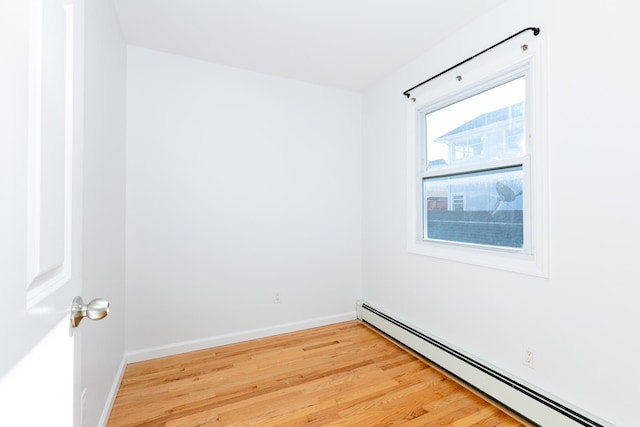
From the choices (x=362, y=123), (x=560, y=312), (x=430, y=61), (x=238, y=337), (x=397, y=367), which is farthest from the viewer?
(x=362, y=123)

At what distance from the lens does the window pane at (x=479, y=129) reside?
6.53ft

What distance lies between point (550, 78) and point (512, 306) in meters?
1.42

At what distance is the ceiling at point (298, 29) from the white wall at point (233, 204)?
0.80 ft

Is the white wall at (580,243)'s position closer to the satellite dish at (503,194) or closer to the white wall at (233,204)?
the satellite dish at (503,194)

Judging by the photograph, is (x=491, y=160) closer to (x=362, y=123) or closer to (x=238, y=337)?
(x=362, y=123)

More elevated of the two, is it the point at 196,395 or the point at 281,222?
the point at 281,222

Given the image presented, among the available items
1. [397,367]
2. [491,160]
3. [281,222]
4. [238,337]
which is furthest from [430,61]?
[238,337]

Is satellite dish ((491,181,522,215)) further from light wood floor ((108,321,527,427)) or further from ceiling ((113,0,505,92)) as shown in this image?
light wood floor ((108,321,527,427))

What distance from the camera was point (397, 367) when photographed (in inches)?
92.9

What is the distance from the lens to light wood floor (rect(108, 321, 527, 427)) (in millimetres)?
1781

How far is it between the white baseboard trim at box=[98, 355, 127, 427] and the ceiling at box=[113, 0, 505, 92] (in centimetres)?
260

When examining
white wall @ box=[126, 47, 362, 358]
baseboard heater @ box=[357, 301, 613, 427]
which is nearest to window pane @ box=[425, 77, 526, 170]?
white wall @ box=[126, 47, 362, 358]

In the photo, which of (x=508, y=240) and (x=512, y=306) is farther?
(x=508, y=240)

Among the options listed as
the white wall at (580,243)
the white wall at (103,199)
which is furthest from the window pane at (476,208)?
the white wall at (103,199)
